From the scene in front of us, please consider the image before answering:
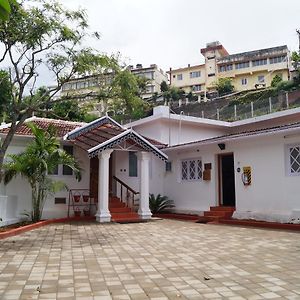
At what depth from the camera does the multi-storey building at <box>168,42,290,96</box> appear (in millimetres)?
59250

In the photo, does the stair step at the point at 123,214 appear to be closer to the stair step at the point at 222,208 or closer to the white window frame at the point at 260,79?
the stair step at the point at 222,208

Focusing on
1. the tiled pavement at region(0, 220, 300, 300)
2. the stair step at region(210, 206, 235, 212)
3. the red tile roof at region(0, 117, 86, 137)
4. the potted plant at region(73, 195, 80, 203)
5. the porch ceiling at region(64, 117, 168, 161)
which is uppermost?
the red tile roof at region(0, 117, 86, 137)

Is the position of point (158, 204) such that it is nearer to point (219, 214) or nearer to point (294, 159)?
point (219, 214)

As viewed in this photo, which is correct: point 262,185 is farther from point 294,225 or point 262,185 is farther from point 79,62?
point 79,62

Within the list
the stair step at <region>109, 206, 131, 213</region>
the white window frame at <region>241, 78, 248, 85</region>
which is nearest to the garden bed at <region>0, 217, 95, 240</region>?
the stair step at <region>109, 206, 131, 213</region>

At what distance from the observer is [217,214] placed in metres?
13.2

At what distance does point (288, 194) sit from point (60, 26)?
8.48 m

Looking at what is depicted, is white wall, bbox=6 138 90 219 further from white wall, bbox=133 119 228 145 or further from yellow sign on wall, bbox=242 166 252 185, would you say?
yellow sign on wall, bbox=242 166 252 185

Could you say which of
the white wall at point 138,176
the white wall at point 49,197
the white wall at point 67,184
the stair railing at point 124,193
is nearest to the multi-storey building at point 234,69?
the white wall at point 138,176

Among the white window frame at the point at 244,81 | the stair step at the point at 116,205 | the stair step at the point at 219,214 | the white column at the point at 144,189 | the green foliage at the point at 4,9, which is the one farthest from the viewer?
the white window frame at the point at 244,81

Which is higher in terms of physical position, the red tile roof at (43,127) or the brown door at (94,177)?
the red tile roof at (43,127)

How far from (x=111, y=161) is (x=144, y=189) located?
108 inches

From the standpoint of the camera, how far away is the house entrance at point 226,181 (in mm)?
13922

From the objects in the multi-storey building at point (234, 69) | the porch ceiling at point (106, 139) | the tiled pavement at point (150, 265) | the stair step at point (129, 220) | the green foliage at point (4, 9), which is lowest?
the tiled pavement at point (150, 265)
